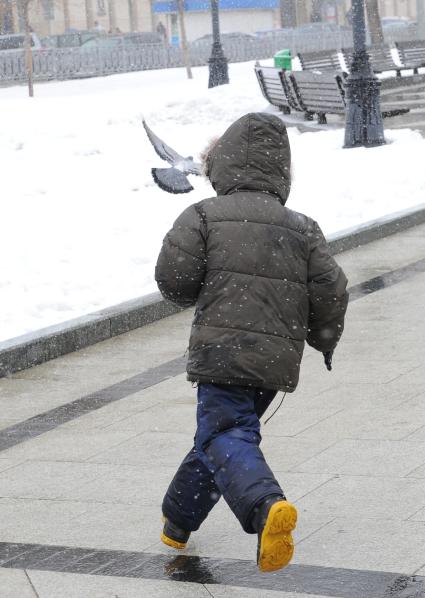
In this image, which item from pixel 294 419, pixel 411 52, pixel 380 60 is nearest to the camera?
pixel 294 419

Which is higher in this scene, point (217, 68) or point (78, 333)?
point (78, 333)

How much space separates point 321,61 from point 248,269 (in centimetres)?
2464

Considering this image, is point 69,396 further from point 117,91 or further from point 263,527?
point 117,91

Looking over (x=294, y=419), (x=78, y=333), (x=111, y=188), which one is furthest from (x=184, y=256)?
(x=111, y=188)

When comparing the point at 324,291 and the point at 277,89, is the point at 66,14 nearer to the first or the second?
the point at 277,89

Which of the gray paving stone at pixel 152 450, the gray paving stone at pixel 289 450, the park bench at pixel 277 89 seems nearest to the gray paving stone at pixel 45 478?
the gray paving stone at pixel 152 450

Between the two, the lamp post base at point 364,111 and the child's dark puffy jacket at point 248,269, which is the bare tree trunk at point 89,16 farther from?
the child's dark puffy jacket at point 248,269

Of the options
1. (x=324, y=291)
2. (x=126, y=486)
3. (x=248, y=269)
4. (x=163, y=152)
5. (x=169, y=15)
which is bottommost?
(x=169, y=15)

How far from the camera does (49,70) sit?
3859 centimetres

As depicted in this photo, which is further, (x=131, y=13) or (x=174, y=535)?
(x=131, y=13)

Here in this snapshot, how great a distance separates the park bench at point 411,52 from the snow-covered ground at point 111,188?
427 cm

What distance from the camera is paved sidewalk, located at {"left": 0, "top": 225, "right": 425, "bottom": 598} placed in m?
4.06

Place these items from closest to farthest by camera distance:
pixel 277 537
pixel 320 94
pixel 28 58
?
pixel 277 537, pixel 320 94, pixel 28 58

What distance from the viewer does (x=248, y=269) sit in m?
3.98
